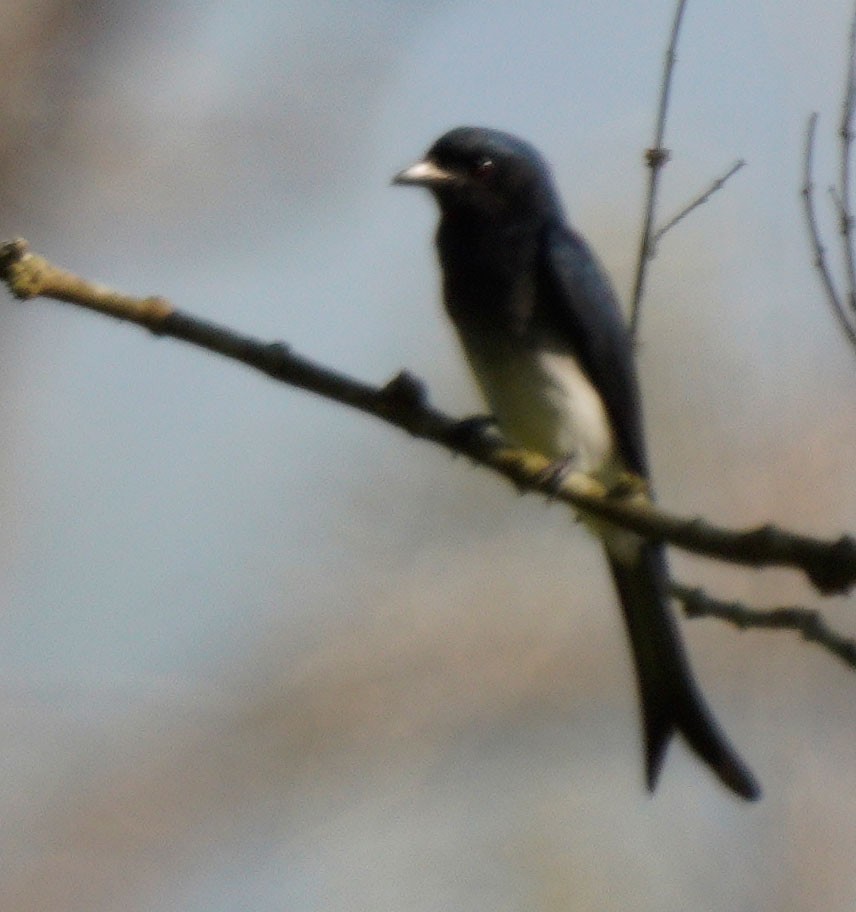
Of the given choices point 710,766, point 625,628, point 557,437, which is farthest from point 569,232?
point 710,766

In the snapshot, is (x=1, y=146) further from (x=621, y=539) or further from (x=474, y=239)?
(x=621, y=539)

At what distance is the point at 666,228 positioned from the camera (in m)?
3.63

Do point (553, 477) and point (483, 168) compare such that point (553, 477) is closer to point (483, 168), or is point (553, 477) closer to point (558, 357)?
point (558, 357)

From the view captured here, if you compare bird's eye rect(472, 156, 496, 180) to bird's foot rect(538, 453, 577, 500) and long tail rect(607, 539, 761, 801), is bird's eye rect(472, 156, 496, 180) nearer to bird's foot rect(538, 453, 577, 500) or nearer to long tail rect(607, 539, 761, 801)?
long tail rect(607, 539, 761, 801)

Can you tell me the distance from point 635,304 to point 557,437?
2.98ft

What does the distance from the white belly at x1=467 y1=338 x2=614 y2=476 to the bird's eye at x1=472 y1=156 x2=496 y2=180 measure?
2.17 feet

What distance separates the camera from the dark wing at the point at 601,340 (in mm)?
4281

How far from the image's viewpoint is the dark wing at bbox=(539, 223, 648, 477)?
4281 mm

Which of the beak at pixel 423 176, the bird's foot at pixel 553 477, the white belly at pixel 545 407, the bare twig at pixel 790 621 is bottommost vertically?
the bare twig at pixel 790 621

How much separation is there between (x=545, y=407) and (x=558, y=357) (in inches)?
6.6

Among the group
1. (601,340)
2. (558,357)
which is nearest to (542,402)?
(558,357)

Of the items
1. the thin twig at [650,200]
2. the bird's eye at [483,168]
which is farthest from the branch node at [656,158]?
the bird's eye at [483,168]

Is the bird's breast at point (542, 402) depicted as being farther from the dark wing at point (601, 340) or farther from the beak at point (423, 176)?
the beak at point (423, 176)

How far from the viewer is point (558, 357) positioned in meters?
4.25
